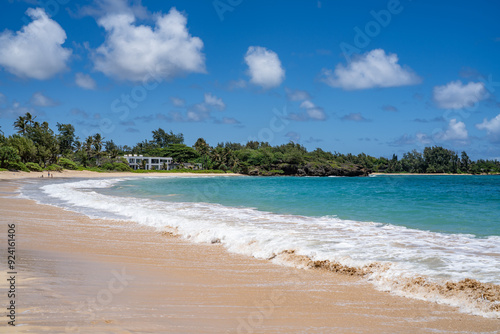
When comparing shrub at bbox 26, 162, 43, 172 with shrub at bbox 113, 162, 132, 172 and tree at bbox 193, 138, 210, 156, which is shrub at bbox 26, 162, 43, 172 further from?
tree at bbox 193, 138, 210, 156

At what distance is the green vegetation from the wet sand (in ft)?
197

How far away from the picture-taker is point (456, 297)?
16.7 ft

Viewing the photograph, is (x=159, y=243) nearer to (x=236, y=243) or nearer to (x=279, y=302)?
(x=236, y=243)

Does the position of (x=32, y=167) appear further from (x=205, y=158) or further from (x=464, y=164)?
(x=464, y=164)

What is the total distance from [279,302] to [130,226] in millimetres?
8049

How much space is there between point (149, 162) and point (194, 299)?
106 m

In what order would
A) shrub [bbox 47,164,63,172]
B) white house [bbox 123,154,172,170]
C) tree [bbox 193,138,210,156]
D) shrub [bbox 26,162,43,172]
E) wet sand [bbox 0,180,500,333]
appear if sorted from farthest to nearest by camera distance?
1. tree [bbox 193,138,210,156]
2. white house [bbox 123,154,172,170]
3. shrub [bbox 47,164,63,172]
4. shrub [bbox 26,162,43,172]
5. wet sand [bbox 0,180,500,333]

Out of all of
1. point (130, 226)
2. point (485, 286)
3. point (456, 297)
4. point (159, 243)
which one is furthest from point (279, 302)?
point (130, 226)

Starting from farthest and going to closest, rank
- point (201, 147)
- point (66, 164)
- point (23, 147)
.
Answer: point (201, 147) → point (66, 164) → point (23, 147)

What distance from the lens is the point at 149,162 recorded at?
106438 mm

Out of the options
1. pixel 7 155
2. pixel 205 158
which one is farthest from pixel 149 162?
pixel 7 155

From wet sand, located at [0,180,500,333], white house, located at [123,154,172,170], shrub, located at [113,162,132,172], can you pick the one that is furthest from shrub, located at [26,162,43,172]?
wet sand, located at [0,180,500,333]

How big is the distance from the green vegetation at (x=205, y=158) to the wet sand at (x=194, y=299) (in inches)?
2359

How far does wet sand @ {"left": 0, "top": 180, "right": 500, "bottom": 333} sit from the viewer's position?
12.8 feet
